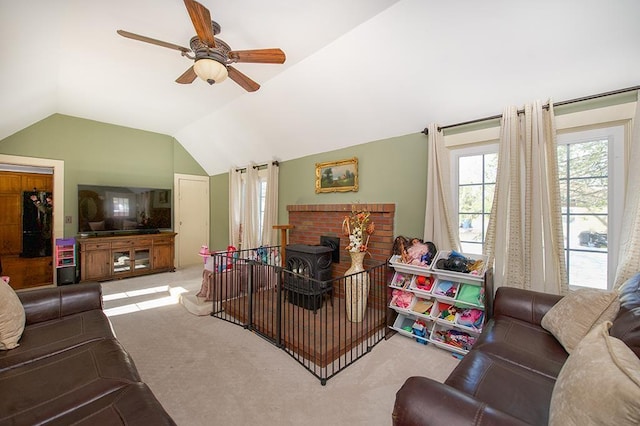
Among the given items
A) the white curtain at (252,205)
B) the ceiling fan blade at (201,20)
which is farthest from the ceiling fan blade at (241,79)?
the white curtain at (252,205)

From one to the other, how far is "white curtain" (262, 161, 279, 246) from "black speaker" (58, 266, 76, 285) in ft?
10.9

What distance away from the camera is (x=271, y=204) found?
4.60 metres

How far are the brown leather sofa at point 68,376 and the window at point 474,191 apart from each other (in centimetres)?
289

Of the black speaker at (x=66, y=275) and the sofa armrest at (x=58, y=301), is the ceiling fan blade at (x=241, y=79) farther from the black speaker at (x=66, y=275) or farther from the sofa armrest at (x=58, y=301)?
the black speaker at (x=66, y=275)

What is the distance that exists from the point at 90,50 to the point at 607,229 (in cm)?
519

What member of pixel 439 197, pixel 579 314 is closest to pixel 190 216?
pixel 439 197

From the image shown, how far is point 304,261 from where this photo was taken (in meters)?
3.18

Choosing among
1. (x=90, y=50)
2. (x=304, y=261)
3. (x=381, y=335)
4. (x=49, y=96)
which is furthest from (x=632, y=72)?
(x=49, y=96)

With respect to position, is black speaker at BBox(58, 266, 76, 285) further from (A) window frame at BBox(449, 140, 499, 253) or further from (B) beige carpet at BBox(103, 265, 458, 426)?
(A) window frame at BBox(449, 140, 499, 253)

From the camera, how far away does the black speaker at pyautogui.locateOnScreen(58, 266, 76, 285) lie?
414cm

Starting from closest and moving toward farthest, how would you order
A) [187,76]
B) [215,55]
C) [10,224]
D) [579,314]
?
1. [579,314]
2. [215,55]
3. [187,76]
4. [10,224]

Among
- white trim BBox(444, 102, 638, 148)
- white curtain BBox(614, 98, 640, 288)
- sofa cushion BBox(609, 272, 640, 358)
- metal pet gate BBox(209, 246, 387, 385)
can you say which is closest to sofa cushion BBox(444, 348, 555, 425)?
sofa cushion BBox(609, 272, 640, 358)

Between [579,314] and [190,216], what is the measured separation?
21.6ft

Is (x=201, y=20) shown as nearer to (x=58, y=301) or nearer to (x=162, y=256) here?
(x=58, y=301)
